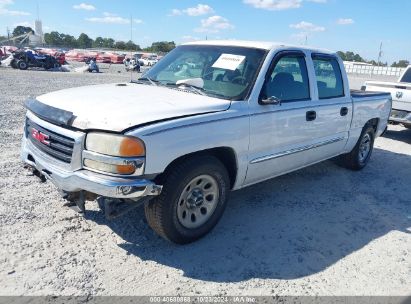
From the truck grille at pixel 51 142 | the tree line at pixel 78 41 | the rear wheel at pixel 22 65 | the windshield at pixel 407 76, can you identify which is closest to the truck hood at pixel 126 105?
the truck grille at pixel 51 142

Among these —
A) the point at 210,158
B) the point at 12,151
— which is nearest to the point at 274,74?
the point at 210,158

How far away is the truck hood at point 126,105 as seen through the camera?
2.97 m

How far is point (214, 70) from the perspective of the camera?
4160 mm

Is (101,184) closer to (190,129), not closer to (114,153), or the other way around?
(114,153)

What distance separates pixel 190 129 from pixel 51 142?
1223 mm

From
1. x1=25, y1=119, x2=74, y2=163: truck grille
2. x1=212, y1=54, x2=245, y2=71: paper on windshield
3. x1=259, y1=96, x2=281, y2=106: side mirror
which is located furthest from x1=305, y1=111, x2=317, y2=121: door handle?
x1=25, y1=119, x2=74, y2=163: truck grille

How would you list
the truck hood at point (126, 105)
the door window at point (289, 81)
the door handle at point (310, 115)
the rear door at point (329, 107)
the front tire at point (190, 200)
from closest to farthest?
the truck hood at point (126, 105) → the front tire at point (190, 200) → the door window at point (289, 81) → the door handle at point (310, 115) → the rear door at point (329, 107)

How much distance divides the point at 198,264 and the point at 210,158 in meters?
0.96

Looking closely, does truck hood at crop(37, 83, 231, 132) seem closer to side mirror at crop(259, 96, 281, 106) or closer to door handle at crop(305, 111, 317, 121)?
side mirror at crop(259, 96, 281, 106)

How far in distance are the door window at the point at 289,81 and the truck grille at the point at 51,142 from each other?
6.59ft

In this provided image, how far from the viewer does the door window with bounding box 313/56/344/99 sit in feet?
15.8

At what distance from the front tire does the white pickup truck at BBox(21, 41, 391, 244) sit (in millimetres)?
10

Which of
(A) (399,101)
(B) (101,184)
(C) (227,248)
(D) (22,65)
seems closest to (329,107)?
(C) (227,248)

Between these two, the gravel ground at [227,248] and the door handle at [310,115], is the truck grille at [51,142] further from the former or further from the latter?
the door handle at [310,115]
